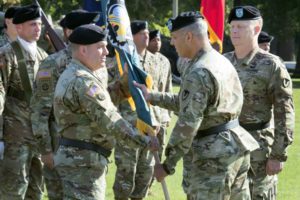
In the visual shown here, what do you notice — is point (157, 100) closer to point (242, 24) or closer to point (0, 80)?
point (242, 24)

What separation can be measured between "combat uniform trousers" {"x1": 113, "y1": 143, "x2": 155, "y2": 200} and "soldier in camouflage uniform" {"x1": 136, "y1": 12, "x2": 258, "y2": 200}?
3.19 meters

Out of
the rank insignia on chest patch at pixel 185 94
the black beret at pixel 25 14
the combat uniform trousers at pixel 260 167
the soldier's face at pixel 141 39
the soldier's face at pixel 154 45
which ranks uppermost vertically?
the rank insignia on chest patch at pixel 185 94

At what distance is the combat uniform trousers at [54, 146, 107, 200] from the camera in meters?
6.26

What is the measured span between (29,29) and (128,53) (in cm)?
118

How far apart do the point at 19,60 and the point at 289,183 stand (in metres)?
5.10

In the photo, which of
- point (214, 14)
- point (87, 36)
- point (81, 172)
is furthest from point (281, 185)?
point (87, 36)

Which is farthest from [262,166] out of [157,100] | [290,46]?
[290,46]

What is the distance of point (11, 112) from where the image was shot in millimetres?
8125

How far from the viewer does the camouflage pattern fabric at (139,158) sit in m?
9.51

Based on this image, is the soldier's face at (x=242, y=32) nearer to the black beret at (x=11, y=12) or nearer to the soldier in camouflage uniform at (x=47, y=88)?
the soldier in camouflage uniform at (x=47, y=88)

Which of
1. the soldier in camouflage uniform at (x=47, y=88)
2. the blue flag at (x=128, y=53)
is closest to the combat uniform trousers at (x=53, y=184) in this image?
the soldier in camouflage uniform at (x=47, y=88)

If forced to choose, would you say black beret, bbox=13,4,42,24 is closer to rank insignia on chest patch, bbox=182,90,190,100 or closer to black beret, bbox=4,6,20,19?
black beret, bbox=4,6,20,19

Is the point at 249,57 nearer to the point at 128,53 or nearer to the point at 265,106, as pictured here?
the point at 265,106

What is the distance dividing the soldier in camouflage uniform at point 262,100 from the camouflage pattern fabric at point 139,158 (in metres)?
2.11
